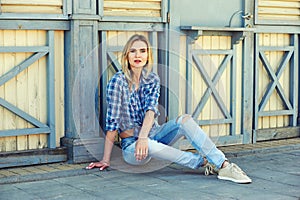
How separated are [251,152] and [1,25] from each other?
310 centimetres

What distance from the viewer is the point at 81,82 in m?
6.56

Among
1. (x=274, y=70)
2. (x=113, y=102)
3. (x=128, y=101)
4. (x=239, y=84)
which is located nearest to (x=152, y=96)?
(x=128, y=101)

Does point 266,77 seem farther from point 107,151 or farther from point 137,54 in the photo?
point 107,151

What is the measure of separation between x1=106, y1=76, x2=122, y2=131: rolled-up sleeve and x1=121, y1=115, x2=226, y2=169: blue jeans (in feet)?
0.62

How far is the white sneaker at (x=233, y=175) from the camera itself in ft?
19.4

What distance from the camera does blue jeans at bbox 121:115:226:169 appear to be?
6051mm

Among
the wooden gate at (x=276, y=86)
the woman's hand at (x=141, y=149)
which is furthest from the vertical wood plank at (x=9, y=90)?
the wooden gate at (x=276, y=86)

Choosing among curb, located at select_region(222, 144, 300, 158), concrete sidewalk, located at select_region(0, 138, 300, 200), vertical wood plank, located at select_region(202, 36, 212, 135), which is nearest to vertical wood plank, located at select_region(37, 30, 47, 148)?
concrete sidewalk, located at select_region(0, 138, 300, 200)

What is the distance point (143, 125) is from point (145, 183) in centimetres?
55

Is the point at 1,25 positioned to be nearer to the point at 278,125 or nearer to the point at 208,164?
the point at 208,164

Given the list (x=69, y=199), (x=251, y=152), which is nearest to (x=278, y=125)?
(x=251, y=152)

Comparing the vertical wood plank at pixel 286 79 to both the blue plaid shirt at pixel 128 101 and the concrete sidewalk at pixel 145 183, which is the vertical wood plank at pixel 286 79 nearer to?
the concrete sidewalk at pixel 145 183

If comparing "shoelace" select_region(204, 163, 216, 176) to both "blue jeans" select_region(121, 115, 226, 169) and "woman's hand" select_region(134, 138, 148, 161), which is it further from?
"woman's hand" select_region(134, 138, 148, 161)

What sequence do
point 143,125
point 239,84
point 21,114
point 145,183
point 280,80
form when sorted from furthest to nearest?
point 280,80
point 239,84
point 21,114
point 143,125
point 145,183
